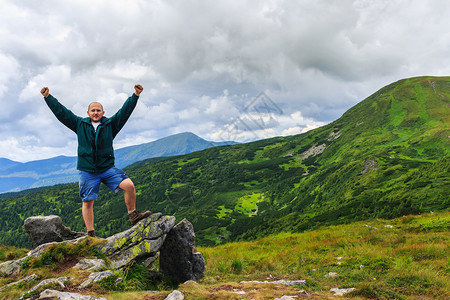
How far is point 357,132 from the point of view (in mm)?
149125

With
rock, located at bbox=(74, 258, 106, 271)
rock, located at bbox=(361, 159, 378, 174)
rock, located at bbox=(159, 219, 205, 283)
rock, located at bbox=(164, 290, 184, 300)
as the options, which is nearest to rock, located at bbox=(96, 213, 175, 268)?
rock, located at bbox=(74, 258, 106, 271)

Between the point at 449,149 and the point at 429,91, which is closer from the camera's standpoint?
the point at 449,149

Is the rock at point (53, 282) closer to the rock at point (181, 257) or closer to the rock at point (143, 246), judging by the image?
the rock at point (143, 246)

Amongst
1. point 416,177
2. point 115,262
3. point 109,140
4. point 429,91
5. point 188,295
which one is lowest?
point 416,177

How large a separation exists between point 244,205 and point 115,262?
386ft

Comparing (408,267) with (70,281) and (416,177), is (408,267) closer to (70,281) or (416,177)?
(70,281)

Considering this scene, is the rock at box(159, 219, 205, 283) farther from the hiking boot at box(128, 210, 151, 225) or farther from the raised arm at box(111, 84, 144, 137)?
the raised arm at box(111, 84, 144, 137)

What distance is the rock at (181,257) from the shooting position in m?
12.0

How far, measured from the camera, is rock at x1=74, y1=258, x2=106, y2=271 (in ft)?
27.6

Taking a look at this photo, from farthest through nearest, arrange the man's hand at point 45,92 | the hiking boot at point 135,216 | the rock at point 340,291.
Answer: the hiking boot at point 135,216
the man's hand at point 45,92
the rock at point 340,291

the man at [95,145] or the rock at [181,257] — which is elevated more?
the man at [95,145]

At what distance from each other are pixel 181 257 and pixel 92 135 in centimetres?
764

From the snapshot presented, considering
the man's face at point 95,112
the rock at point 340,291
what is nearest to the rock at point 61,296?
the man's face at point 95,112

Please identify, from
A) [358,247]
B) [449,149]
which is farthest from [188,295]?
[449,149]
